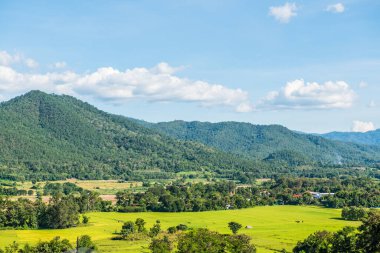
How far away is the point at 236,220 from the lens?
413 feet

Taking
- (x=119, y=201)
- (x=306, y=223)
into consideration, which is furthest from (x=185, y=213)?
(x=306, y=223)

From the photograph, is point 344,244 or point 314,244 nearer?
point 344,244

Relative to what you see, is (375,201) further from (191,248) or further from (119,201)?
(191,248)

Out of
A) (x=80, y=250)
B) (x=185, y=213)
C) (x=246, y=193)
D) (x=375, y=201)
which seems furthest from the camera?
(x=246, y=193)

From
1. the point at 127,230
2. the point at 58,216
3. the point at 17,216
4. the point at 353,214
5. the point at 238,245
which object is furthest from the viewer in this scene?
the point at 353,214

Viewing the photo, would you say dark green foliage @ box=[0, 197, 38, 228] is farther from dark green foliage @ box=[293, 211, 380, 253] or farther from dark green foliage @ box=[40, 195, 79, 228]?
dark green foliage @ box=[293, 211, 380, 253]

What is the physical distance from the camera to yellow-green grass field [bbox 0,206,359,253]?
9206 cm

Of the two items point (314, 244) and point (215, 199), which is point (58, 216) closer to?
point (215, 199)

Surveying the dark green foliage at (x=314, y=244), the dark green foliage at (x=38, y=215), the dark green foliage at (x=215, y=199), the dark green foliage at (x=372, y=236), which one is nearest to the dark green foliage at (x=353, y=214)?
the dark green foliage at (x=215, y=199)

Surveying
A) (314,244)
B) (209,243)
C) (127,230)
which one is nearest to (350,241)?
(314,244)

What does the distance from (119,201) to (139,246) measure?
61843mm

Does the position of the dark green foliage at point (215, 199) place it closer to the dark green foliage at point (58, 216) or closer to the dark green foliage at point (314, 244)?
the dark green foliage at point (58, 216)

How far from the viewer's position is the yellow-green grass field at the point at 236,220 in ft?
302

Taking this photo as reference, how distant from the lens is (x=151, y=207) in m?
149
